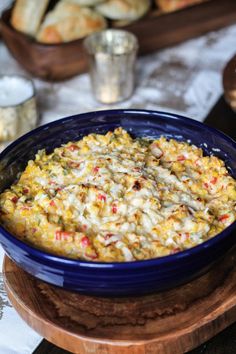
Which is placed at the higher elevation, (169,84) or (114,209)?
(114,209)

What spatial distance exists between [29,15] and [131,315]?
4.60 feet

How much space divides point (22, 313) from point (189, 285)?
1.07 feet

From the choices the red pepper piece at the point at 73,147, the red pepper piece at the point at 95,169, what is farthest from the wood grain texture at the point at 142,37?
the red pepper piece at the point at 95,169

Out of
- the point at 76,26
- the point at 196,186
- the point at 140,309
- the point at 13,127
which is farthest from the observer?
the point at 76,26

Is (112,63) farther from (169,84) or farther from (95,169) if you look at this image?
(95,169)

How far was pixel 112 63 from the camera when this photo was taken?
1974 mm

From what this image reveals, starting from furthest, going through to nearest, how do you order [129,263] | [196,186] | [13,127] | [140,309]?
[13,127] < [196,186] < [140,309] < [129,263]

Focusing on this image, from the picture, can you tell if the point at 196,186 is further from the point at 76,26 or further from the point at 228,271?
the point at 76,26

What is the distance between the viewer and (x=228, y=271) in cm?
119

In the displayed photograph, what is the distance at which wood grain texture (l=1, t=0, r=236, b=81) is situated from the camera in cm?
208

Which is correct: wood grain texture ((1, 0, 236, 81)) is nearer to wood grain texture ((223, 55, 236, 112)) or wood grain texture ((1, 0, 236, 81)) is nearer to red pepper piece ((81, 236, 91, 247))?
wood grain texture ((223, 55, 236, 112))

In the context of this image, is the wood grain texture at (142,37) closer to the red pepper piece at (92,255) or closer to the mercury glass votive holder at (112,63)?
the mercury glass votive holder at (112,63)

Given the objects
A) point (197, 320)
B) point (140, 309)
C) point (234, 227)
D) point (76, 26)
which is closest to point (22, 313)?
point (140, 309)

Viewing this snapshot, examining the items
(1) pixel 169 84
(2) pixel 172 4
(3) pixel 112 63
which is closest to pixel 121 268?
(3) pixel 112 63
